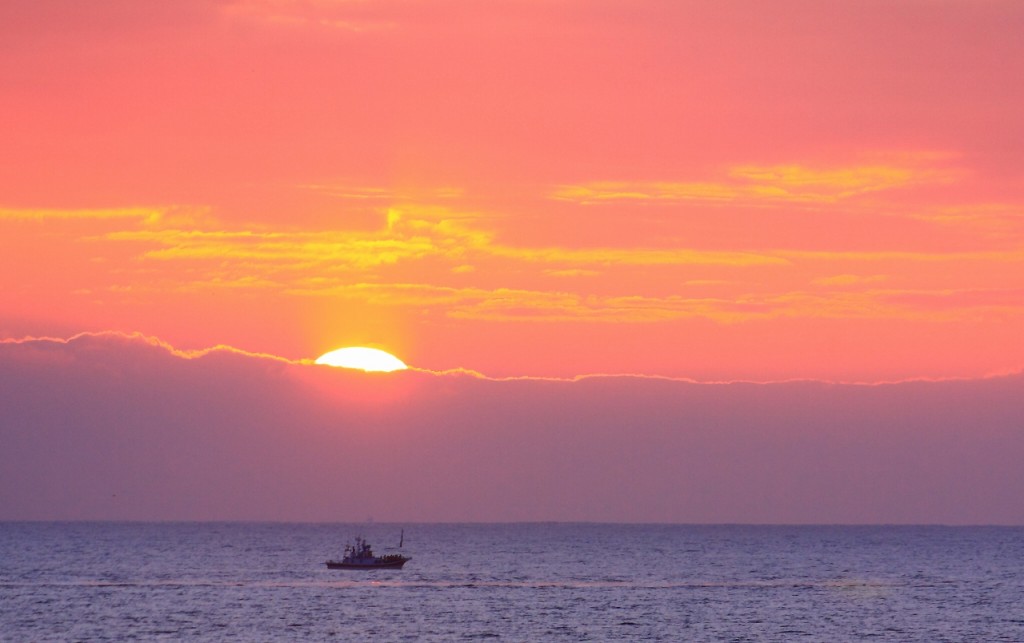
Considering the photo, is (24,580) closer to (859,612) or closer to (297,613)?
(297,613)

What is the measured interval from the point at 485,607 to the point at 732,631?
106ft

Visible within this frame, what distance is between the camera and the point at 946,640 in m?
130

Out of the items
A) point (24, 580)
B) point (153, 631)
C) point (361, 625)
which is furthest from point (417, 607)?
point (24, 580)

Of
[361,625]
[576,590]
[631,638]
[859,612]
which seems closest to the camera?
[631,638]

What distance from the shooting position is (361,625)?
447 feet

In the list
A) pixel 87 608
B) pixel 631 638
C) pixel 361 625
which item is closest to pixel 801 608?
pixel 631 638

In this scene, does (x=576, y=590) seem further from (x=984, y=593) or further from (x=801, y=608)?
(x=984, y=593)

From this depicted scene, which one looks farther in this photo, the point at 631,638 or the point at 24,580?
the point at 24,580

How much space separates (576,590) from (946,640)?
6473cm

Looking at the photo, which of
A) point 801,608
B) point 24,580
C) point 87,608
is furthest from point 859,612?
point 24,580

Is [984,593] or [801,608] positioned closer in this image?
[801,608]

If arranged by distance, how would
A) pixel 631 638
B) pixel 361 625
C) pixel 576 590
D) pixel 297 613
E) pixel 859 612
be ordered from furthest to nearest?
pixel 576 590
pixel 859 612
pixel 297 613
pixel 361 625
pixel 631 638

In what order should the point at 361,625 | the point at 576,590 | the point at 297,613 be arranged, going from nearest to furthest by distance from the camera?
1. the point at 361,625
2. the point at 297,613
3. the point at 576,590

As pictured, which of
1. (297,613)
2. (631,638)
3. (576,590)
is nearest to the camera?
(631,638)
